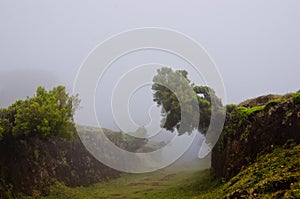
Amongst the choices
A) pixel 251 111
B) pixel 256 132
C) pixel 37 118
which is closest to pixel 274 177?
pixel 256 132

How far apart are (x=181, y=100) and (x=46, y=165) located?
772 inches

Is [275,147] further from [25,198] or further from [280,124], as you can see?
[25,198]

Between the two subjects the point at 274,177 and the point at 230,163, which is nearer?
the point at 274,177

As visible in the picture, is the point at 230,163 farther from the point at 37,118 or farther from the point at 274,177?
the point at 37,118

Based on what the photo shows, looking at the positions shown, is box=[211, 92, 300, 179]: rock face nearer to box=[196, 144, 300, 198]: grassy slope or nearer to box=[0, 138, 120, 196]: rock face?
box=[196, 144, 300, 198]: grassy slope

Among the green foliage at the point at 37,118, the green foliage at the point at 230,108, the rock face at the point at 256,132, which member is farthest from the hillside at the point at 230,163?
the green foliage at the point at 37,118

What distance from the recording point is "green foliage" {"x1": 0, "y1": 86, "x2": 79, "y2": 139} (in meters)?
27.6

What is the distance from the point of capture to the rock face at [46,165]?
27384mm

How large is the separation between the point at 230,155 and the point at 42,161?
23164 millimetres

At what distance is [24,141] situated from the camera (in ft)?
99.9

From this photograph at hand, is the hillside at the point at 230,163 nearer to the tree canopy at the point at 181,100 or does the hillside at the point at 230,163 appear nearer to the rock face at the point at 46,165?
the rock face at the point at 46,165

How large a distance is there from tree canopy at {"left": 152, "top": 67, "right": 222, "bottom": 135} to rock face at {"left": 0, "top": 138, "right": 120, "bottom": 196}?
15285mm

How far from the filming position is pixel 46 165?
34.8m

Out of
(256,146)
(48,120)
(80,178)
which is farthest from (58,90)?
(256,146)
